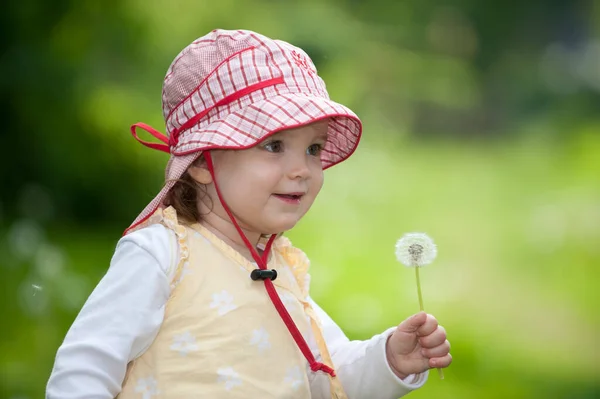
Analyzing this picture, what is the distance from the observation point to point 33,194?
2.92 m

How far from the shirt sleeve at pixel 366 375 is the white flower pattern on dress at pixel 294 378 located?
3.0 inches

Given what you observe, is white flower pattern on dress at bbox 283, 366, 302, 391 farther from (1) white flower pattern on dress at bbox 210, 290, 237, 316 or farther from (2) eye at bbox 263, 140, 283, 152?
(2) eye at bbox 263, 140, 283, 152

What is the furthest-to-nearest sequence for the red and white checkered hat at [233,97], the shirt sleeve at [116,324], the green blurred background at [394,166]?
the green blurred background at [394,166] → the red and white checkered hat at [233,97] → the shirt sleeve at [116,324]

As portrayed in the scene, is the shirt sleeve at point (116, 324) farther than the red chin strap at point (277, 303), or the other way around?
the red chin strap at point (277, 303)

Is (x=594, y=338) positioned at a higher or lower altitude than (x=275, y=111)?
lower

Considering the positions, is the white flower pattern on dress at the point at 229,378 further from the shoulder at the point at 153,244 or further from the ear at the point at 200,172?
the ear at the point at 200,172

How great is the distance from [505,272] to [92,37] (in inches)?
65.9

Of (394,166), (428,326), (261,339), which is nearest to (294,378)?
(261,339)

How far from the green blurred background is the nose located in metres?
1.54

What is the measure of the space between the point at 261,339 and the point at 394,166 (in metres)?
2.11

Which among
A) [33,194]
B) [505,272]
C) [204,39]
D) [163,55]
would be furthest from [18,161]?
[204,39]

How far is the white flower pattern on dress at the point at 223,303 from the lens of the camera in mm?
949

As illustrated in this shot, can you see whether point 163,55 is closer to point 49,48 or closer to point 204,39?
point 49,48

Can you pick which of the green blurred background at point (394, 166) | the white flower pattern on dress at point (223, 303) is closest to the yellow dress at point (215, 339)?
the white flower pattern on dress at point (223, 303)
